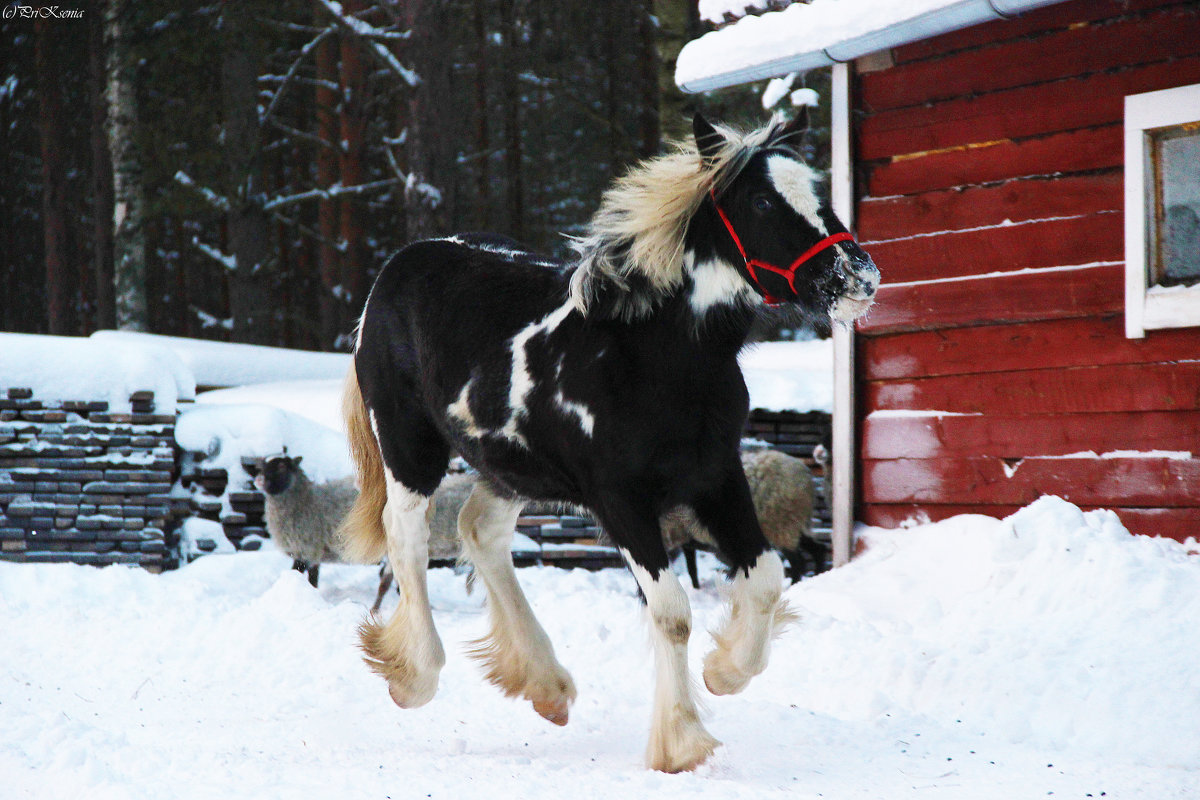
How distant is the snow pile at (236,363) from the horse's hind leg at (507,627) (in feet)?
29.8

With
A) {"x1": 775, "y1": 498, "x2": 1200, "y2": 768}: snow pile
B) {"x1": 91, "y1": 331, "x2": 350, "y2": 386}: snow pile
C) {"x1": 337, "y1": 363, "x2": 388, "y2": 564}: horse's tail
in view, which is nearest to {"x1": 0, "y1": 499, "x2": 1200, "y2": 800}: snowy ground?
{"x1": 775, "y1": 498, "x2": 1200, "y2": 768}: snow pile

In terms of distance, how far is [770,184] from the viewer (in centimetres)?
354

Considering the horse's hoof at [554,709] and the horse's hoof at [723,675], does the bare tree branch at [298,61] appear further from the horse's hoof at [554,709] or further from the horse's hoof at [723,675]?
the horse's hoof at [723,675]

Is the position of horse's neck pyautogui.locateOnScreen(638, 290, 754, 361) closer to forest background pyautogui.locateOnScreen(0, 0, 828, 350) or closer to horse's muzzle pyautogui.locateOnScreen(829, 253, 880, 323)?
horse's muzzle pyautogui.locateOnScreen(829, 253, 880, 323)

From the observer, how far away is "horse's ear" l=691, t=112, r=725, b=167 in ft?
12.1

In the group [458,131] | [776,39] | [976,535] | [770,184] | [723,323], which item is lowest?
[976,535]

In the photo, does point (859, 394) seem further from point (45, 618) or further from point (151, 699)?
point (45, 618)

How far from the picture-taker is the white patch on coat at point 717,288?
368cm

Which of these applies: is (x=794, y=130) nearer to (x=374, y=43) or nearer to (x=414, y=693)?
(x=414, y=693)

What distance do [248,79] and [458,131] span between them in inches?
196

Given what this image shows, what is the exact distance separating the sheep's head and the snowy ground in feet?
4.91

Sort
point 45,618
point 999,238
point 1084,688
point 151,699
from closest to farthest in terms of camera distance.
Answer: point 1084,688
point 151,699
point 999,238
point 45,618

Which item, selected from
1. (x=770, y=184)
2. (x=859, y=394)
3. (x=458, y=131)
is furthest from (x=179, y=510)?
(x=458, y=131)

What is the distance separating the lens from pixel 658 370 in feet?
12.0
